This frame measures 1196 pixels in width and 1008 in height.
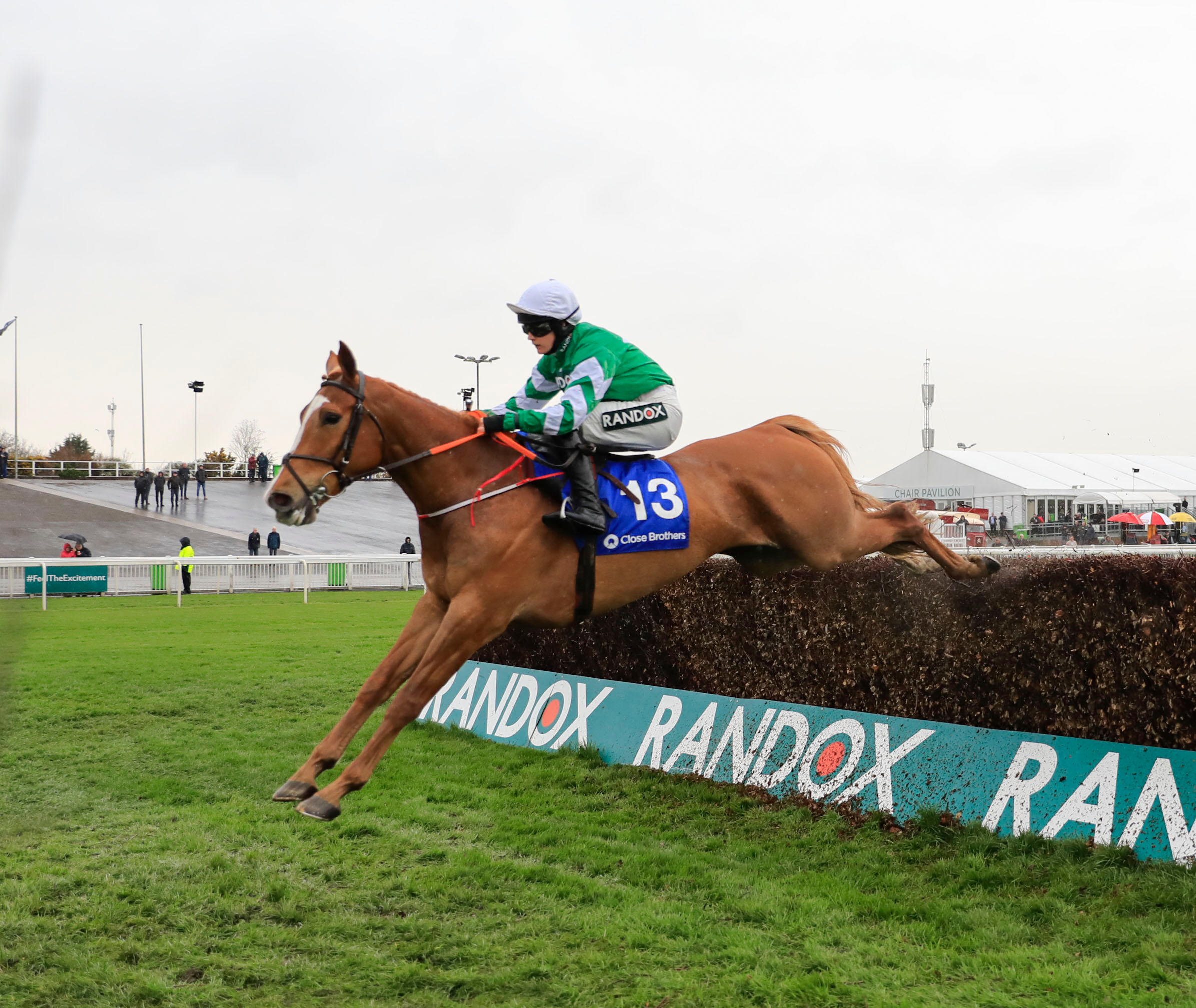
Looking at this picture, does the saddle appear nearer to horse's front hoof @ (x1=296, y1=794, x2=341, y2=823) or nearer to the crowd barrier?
horse's front hoof @ (x1=296, y1=794, x2=341, y2=823)

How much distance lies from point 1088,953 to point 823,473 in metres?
2.39

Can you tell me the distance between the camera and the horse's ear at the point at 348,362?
403 cm

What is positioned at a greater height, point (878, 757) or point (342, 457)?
point (342, 457)

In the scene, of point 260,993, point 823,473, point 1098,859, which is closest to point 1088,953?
point 1098,859

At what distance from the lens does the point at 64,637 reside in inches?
549

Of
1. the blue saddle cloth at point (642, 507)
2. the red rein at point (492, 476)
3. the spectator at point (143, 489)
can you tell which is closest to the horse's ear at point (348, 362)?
the red rein at point (492, 476)

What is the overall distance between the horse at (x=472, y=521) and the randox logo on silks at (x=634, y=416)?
11.0 inches

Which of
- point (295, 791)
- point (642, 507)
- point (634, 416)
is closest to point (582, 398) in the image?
point (634, 416)

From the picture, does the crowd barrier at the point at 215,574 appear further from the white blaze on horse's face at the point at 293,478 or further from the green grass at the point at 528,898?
the white blaze on horse's face at the point at 293,478

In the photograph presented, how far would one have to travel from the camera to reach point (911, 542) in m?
5.57

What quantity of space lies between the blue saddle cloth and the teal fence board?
1706 centimetres

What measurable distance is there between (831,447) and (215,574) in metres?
18.5

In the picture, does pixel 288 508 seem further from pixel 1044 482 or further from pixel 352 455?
pixel 1044 482

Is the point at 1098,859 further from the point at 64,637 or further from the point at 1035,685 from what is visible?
the point at 64,637
